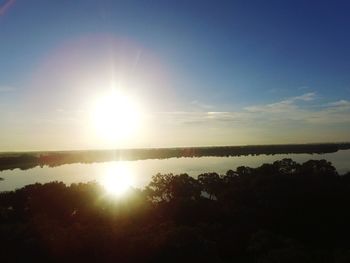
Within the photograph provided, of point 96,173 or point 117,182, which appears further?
point 96,173

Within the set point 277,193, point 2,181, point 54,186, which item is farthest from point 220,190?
point 2,181

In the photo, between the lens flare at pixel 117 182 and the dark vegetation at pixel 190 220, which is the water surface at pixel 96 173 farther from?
the dark vegetation at pixel 190 220

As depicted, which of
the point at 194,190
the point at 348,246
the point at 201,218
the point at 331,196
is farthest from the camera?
the point at 194,190

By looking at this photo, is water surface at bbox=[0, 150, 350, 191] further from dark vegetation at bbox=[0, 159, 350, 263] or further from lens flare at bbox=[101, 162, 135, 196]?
dark vegetation at bbox=[0, 159, 350, 263]

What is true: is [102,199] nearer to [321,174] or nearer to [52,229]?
[52,229]

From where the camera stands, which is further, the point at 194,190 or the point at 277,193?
the point at 194,190

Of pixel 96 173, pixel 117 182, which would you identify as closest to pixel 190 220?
pixel 117 182

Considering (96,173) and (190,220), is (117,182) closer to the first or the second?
(96,173)

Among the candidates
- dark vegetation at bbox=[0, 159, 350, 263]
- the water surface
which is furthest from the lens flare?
dark vegetation at bbox=[0, 159, 350, 263]

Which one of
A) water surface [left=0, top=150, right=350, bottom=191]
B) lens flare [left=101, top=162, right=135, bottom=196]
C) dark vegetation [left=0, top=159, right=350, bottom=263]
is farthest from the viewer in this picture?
water surface [left=0, top=150, right=350, bottom=191]
